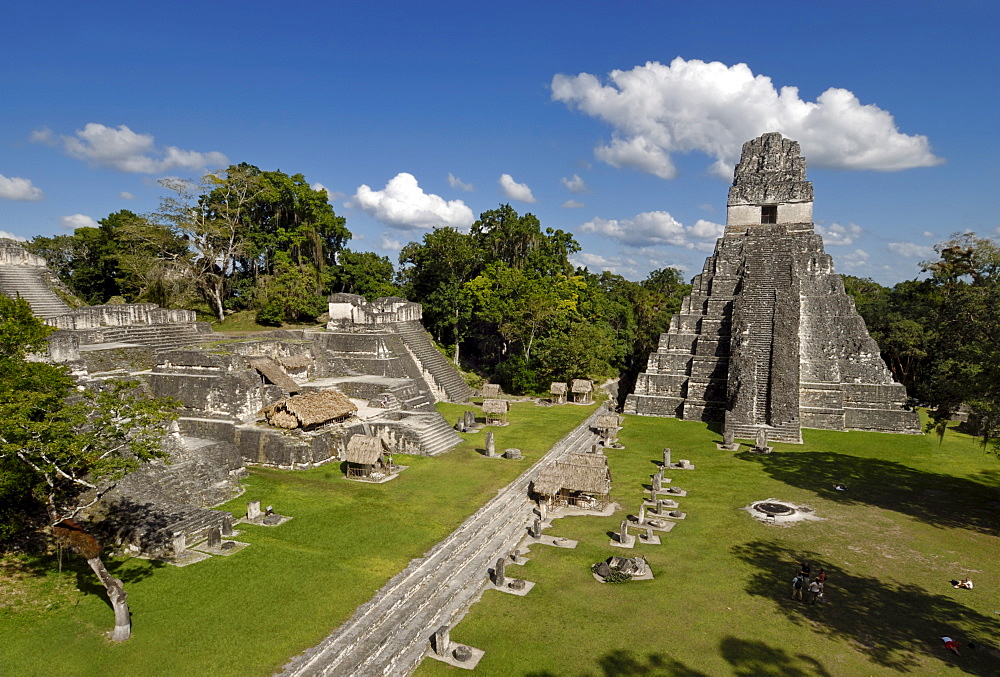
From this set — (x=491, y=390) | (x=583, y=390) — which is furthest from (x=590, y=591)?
(x=583, y=390)

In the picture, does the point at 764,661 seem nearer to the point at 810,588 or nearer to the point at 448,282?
the point at 810,588

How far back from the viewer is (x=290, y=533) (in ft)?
43.6

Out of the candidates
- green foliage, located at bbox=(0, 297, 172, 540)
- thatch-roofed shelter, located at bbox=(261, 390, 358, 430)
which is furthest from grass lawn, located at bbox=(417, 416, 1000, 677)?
thatch-roofed shelter, located at bbox=(261, 390, 358, 430)

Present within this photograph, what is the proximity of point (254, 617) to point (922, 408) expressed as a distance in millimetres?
39655

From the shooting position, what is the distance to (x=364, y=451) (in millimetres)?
17281

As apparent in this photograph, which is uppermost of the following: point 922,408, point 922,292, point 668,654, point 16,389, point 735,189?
point 735,189

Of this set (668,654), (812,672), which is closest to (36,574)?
(668,654)

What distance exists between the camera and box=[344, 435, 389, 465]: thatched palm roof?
56.3 ft

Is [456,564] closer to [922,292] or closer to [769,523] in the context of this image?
[769,523]

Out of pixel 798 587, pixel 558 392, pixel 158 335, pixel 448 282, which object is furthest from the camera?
pixel 448 282

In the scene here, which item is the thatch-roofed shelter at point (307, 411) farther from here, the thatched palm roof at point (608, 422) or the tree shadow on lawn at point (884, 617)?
the tree shadow on lawn at point (884, 617)

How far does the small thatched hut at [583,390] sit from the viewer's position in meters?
30.7

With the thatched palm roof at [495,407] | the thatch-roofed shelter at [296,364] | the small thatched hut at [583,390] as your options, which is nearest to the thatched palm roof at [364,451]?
the thatched palm roof at [495,407]

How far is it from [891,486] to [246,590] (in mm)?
19786
